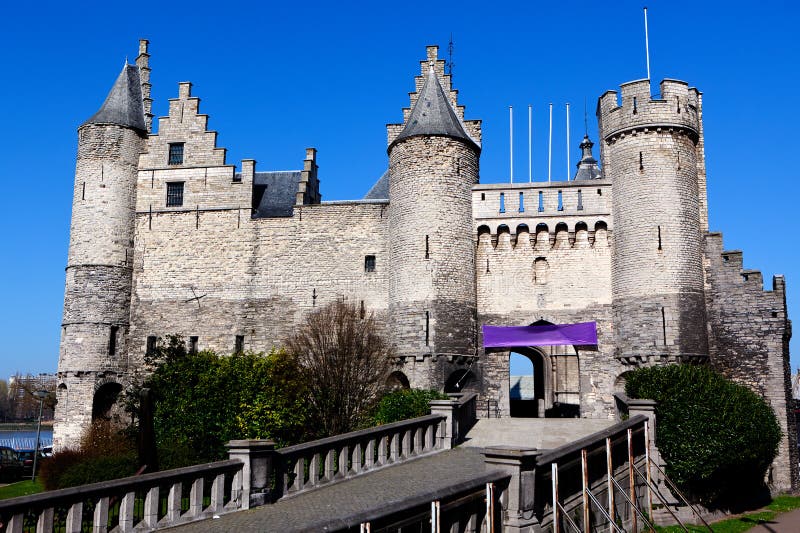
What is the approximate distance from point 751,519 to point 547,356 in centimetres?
1999

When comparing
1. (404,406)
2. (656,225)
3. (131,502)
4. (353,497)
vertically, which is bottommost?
(353,497)

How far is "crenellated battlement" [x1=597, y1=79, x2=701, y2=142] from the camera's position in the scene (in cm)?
2880

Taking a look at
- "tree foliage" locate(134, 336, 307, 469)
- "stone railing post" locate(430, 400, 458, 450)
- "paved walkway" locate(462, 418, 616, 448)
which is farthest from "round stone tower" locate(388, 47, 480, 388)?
"stone railing post" locate(430, 400, 458, 450)

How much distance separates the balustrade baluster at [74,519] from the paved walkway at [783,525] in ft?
50.9

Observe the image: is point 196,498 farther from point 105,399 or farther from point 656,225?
point 105,399

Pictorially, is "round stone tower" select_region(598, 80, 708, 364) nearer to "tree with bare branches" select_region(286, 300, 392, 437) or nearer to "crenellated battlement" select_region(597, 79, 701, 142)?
"crenellated battlement" select_region(597, 79, 701, 142)

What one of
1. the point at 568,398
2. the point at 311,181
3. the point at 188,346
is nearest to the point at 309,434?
the point at 188,346

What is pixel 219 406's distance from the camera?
24.8m

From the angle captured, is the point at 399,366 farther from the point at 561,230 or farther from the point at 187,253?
the point at 187,253

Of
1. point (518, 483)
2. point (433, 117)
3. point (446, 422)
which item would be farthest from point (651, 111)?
point (518, 483)

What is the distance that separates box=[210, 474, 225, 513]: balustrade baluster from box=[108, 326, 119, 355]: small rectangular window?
21449 mm

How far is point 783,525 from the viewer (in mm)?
20203

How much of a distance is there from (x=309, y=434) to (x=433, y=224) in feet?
29.4

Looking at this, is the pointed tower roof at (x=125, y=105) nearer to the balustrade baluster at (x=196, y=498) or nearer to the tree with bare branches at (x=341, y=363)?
the tree with bare branches at (x=341, y=363)
